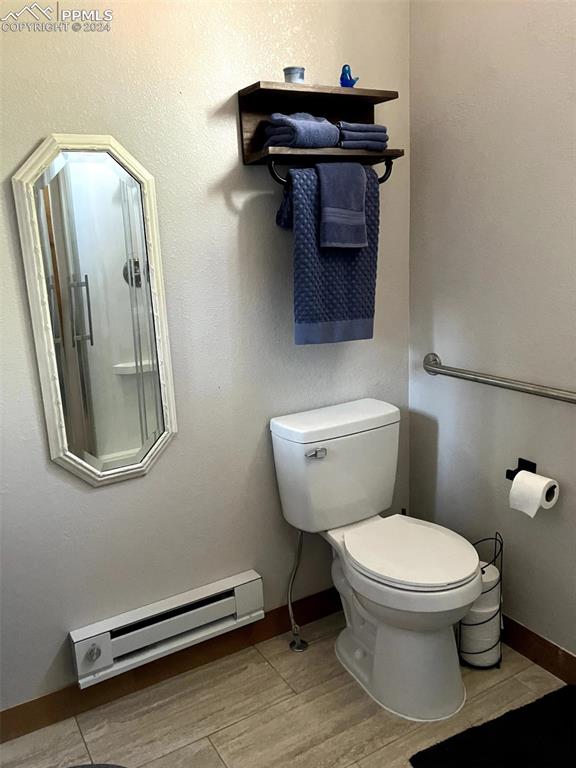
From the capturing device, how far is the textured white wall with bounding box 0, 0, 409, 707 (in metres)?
1.66

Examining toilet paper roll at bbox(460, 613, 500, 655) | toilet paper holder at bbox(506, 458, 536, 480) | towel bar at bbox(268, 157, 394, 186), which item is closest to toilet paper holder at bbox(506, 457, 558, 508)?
toilet paper holder at bbox(506, 458, 536, 480)

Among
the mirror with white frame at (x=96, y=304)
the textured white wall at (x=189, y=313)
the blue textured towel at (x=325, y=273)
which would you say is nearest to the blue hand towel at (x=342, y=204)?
the blue textured towel at (x=325, y=273)

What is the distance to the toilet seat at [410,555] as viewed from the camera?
1.74 meters

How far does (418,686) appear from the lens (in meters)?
1.84

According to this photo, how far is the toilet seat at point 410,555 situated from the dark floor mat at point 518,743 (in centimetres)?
43

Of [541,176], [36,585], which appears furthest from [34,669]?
[541,176]

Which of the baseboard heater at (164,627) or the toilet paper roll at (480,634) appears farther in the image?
the toilet paper roll at (480,634)

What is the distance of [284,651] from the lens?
217cm

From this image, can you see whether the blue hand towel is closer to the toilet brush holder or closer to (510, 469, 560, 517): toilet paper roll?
(510, 469, 560, 517): toilet paper roll

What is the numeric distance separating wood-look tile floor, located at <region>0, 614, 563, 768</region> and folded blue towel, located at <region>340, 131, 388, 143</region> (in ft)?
5.36

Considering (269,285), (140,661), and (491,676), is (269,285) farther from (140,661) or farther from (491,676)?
(491,676)
